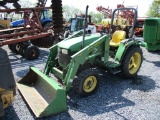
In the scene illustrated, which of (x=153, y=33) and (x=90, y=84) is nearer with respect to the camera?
(x=90, y=84)

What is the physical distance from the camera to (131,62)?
498 cm

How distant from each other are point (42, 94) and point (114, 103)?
136 cm

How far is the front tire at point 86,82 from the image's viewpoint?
3.71m

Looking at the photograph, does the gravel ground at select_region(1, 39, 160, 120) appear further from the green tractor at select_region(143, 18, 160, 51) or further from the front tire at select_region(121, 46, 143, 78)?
the green tractor at select_region(143, 18, 160, 51)

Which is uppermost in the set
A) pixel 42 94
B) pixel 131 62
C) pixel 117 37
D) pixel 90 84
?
pixel 117 37

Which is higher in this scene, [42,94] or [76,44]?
[76,44]

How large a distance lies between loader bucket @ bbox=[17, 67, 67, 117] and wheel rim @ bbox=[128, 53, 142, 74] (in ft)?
6.62

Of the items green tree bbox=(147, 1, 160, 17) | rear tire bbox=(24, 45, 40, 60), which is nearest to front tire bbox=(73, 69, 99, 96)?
rear tire bbox=(24, 45, 40, 60)

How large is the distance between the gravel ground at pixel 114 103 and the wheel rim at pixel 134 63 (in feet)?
0.86

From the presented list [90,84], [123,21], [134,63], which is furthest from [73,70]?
[123,21]

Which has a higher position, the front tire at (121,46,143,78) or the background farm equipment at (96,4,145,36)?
the background farm equipment at (96,4,145,36)

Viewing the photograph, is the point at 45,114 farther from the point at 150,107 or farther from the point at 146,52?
the point at 146,52

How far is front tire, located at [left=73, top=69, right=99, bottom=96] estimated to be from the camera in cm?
371

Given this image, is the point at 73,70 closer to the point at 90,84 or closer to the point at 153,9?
the point at 90,84
